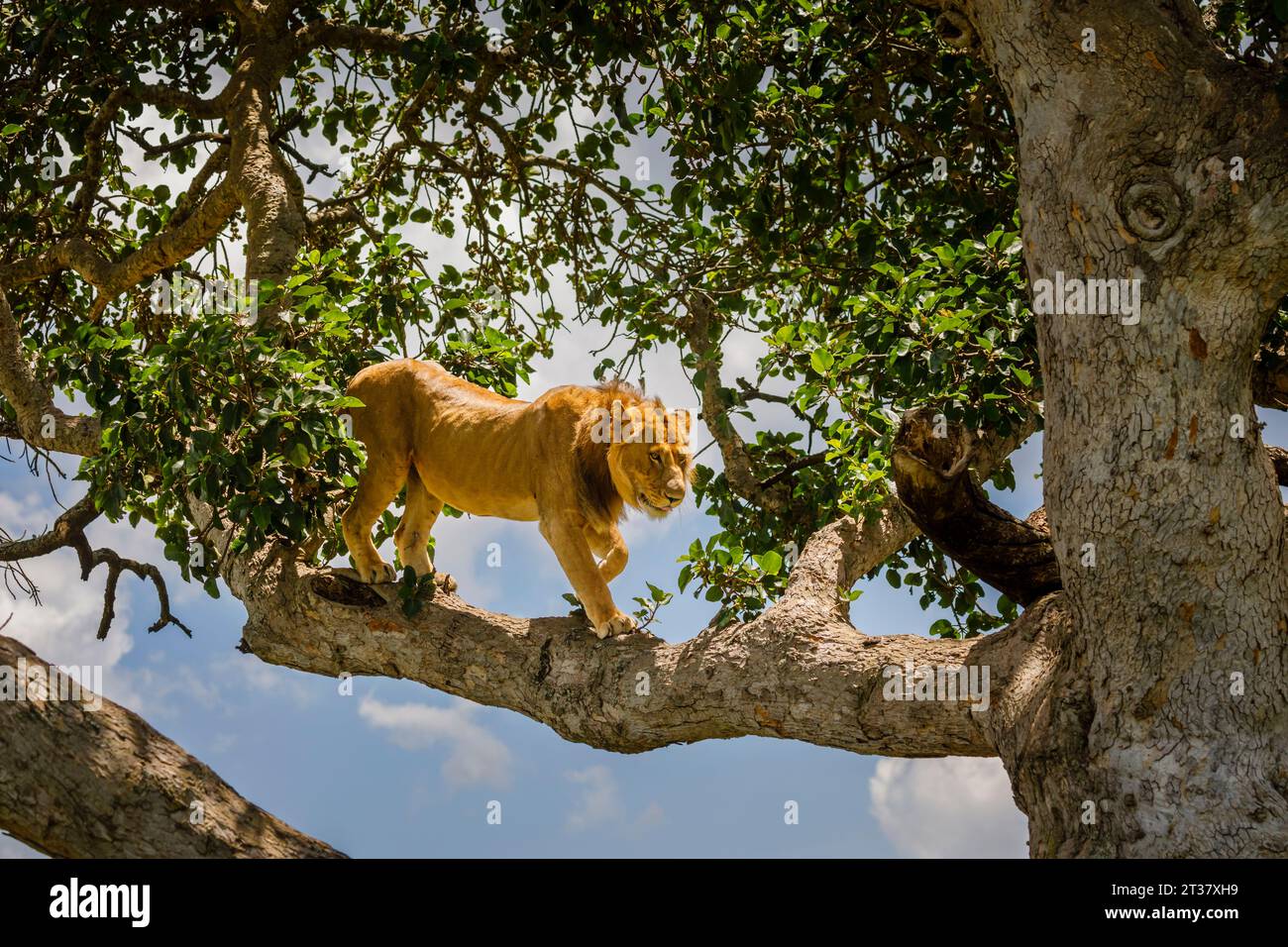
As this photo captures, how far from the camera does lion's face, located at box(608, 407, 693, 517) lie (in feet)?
19.9

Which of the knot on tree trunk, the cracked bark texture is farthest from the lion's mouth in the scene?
the knot on tree trunk

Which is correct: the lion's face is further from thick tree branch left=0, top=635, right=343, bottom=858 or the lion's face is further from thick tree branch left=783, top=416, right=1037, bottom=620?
thick tree branch left=0, top=635, right=343, bottom=858

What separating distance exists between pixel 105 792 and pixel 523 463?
2969 mm

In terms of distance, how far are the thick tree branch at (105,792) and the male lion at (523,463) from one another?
2296 millimetres

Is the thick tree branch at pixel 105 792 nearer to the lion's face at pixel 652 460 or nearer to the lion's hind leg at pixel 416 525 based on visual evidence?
the lion's face at pixel 652 460

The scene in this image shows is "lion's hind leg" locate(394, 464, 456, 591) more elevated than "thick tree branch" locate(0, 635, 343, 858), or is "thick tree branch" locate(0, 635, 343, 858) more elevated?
"lion's hind leg" locate(394, 464, 456, 591)

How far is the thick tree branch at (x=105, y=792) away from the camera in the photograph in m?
3.98

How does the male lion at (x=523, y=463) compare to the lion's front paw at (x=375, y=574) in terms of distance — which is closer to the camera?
the male lion at (x=523, y=463)

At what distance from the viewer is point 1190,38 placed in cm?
518

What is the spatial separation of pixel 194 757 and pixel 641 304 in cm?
446

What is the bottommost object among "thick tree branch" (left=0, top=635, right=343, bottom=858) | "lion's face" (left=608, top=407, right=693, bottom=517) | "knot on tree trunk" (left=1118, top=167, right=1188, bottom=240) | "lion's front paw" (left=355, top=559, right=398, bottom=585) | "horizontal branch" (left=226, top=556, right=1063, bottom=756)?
"thick tree branch" (left=0, top=635, right=343, bottom=858)

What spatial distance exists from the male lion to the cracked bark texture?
199cm

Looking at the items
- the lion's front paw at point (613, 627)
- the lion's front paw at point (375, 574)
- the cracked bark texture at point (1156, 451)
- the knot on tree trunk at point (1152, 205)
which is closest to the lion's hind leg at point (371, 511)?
the lion's front paw at point (375, 574)

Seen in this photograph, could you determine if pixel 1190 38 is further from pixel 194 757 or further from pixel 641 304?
pixel 194 757
